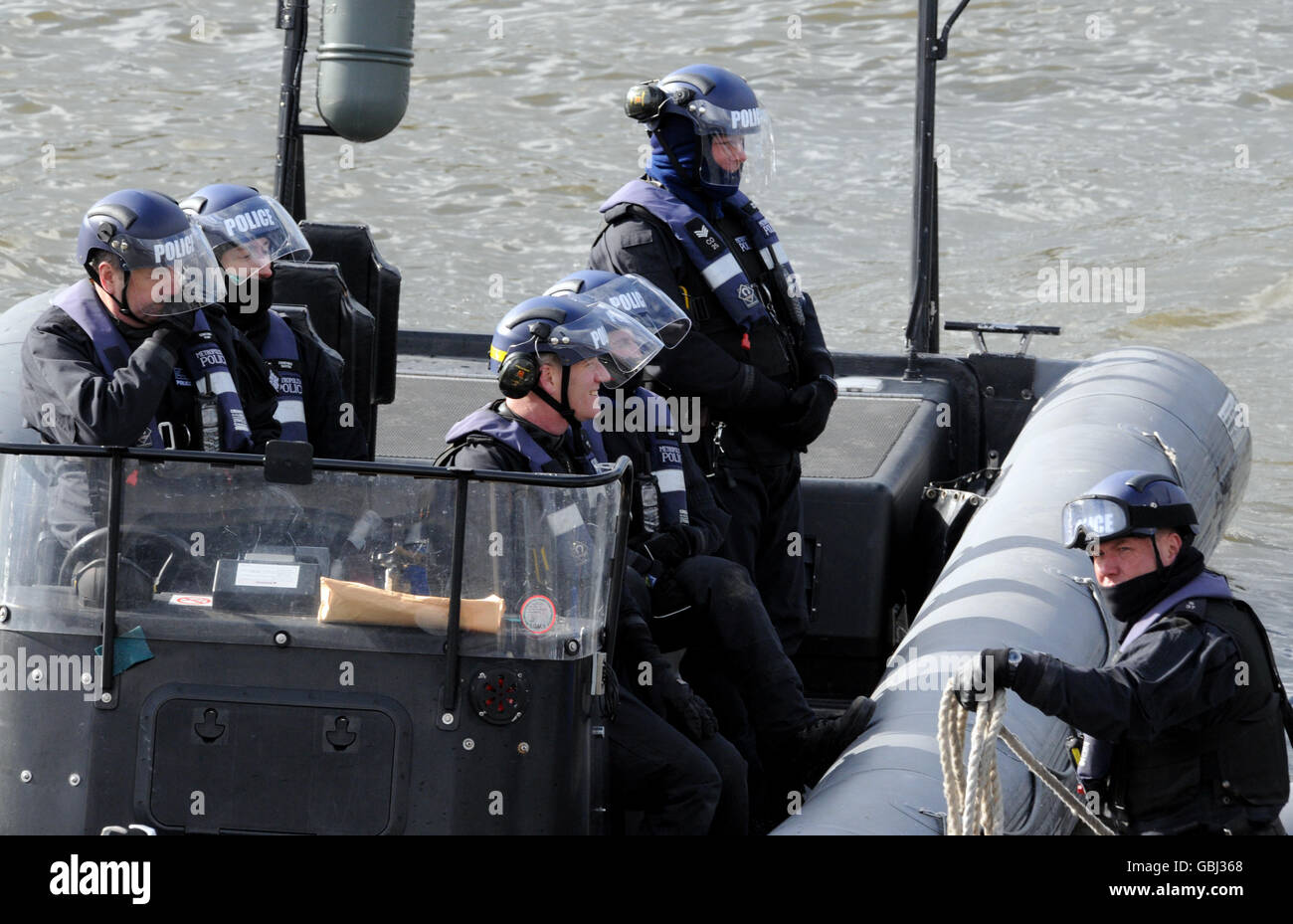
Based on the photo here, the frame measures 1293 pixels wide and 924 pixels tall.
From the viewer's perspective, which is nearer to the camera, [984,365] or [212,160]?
[984,365]

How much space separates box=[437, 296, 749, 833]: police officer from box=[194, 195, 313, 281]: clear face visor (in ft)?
2.55

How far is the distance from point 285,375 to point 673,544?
1.00m

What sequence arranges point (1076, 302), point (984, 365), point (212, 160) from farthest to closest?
point (212, 160)
point (1076, 302)
point (984, 365)

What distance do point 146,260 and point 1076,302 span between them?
10799 mm

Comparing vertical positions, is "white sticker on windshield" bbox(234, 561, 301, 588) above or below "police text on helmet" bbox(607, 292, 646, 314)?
below

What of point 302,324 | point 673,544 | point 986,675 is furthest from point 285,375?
point 986,675

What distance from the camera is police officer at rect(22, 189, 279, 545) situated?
11.3 ft

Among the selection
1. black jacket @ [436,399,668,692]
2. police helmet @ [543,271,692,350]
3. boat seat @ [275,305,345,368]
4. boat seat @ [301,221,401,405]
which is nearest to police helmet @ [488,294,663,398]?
black jacket @ [436,399,668,692]

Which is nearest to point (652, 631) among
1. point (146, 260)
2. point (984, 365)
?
point (146, 260)

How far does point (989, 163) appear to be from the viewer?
15.0 m

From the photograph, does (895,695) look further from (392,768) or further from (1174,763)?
(392,768)

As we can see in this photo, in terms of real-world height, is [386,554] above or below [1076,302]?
below

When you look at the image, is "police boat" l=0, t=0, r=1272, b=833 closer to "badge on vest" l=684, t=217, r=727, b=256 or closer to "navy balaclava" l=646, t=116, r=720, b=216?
"badge on vest" l=684, t=217, r=727, b=256
